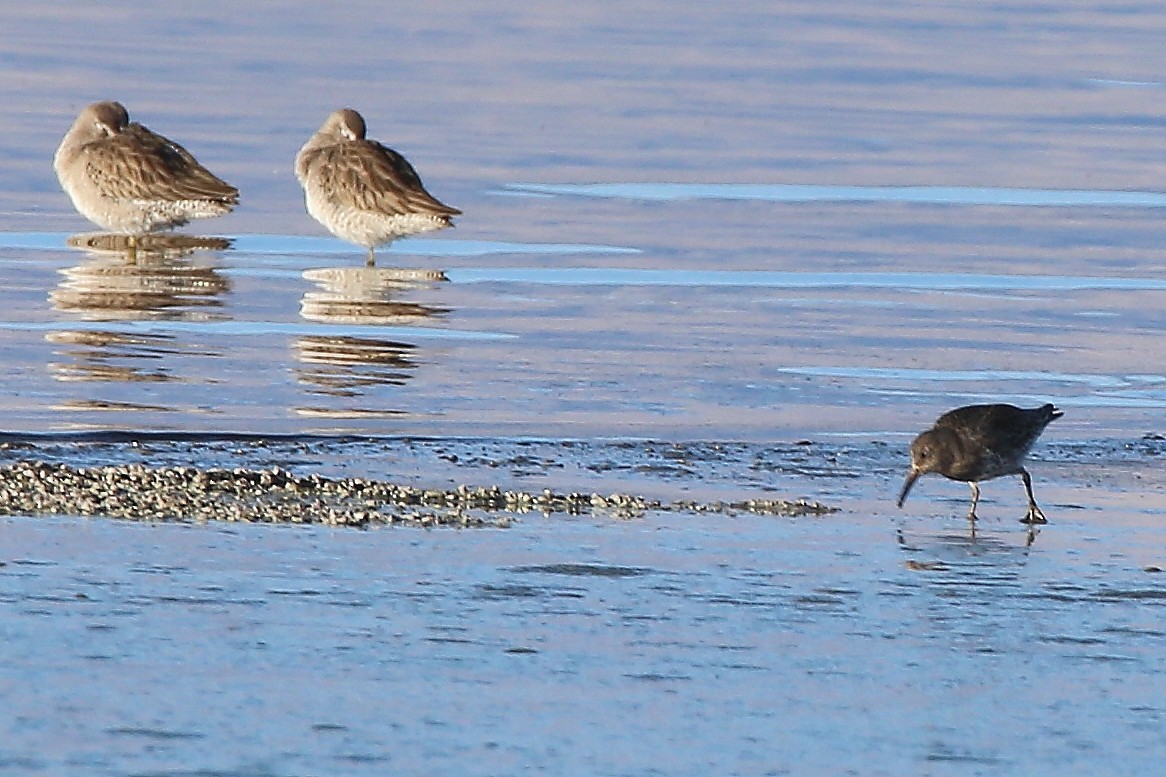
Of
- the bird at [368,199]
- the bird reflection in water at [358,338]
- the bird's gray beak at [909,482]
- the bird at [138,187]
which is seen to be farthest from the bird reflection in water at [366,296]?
the bird's gray beak at [909,482]

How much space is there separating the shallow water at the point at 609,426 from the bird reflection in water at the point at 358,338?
0.14 feet

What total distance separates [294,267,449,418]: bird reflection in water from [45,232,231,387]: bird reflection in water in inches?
21.5

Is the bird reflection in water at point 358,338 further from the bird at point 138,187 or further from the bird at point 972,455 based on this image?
the bird at point 972,455

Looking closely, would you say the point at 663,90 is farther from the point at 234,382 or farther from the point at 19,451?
the point at 19,451

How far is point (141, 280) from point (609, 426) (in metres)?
4.84

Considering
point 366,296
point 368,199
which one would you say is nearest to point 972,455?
point 366,296

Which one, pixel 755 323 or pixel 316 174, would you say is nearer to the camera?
pixel 755 323

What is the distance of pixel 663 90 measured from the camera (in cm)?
2448

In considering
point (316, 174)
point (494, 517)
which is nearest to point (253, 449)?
point (494, 517)

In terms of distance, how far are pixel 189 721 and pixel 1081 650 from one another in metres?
2.36

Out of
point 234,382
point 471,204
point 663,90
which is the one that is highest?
point 663,90

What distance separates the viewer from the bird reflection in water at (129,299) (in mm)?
11406

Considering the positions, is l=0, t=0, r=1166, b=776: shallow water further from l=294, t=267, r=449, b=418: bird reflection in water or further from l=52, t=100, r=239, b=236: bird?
l=52, t=100, r=239, b=236: bird

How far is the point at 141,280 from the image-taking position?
47.7ft
